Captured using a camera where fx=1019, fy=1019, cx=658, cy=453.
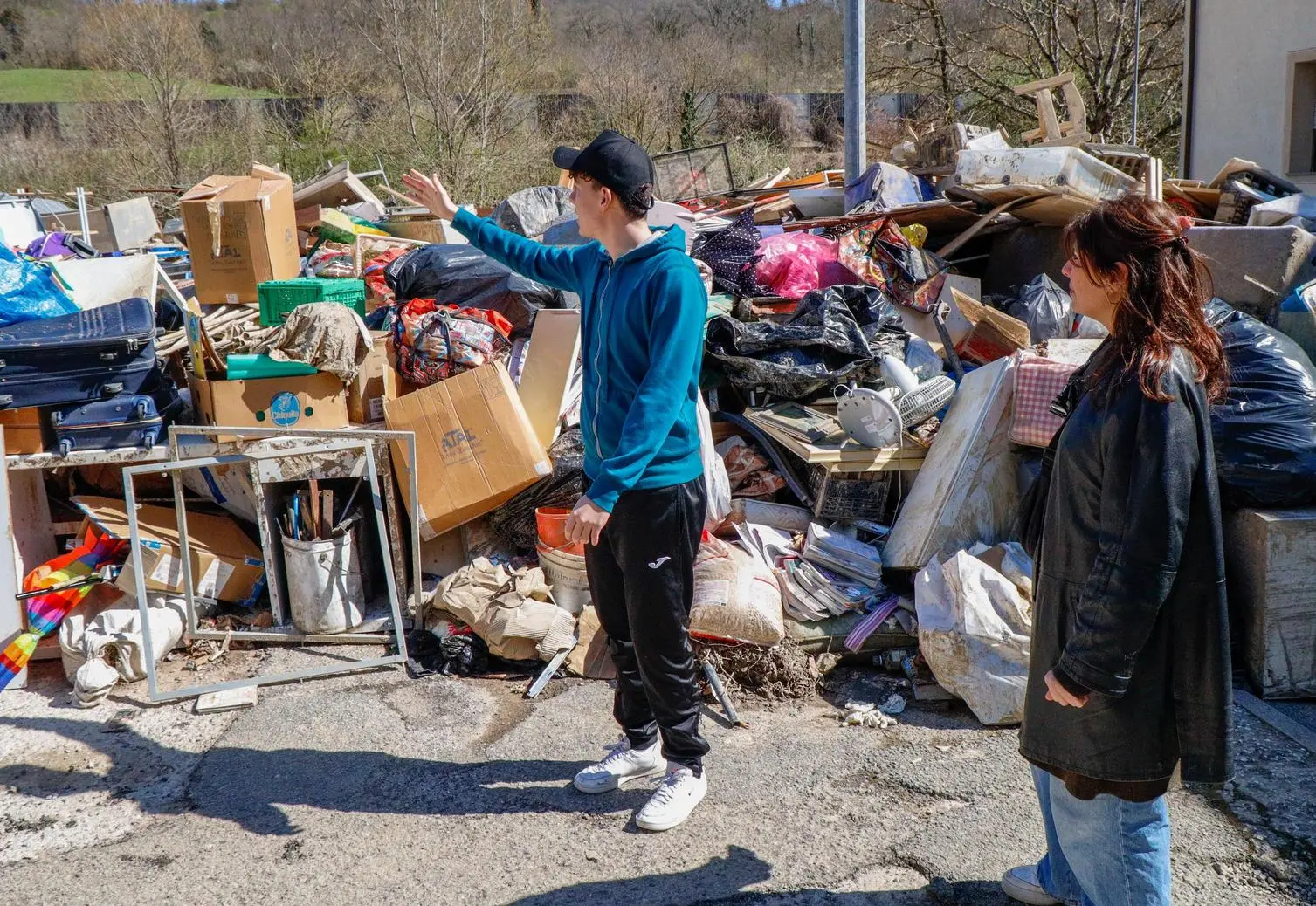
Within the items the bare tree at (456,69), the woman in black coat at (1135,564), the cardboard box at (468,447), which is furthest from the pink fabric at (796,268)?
the bare tree at (456,69)

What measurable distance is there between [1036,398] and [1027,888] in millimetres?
2113

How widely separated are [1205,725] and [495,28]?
18.4 m

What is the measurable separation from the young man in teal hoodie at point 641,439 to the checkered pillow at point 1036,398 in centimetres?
186

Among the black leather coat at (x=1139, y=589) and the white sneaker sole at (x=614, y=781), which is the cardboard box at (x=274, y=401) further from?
the black leather coat at (x=1139, y=589)

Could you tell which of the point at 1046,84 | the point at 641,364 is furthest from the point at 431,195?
the point at 1046,84

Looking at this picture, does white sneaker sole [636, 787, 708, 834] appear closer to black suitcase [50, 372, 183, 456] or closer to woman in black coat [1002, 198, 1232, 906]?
woman in black coat [1002, 198, 1232, 906]

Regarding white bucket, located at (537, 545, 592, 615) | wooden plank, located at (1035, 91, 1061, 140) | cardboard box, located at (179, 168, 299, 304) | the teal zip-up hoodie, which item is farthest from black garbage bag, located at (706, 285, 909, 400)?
wooden plank, located at (1035, 91, 1061, 140)

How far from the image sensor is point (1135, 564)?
1.72m

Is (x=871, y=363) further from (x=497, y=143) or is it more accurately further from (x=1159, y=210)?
(x=497, y=143)

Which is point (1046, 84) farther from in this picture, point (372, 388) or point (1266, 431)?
point (372, 388)

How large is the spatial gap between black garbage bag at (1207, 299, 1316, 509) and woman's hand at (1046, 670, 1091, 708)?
84.1 inches

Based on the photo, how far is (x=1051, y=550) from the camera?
1921 millimetres

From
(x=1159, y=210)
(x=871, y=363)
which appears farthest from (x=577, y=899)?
(x=871, y=363)

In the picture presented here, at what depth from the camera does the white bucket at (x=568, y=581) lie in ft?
13.2
